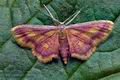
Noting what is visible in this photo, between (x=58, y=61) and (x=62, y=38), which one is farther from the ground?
(x=62, y=38)

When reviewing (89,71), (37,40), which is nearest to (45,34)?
(37,40)

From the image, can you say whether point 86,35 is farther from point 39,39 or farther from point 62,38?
point 39,39

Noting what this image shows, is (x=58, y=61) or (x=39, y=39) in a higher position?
(x=39, y=39)

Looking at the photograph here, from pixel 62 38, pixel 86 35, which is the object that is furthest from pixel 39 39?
pixel 86 35

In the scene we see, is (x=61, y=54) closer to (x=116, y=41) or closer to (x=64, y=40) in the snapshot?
(x=64, y=40)
